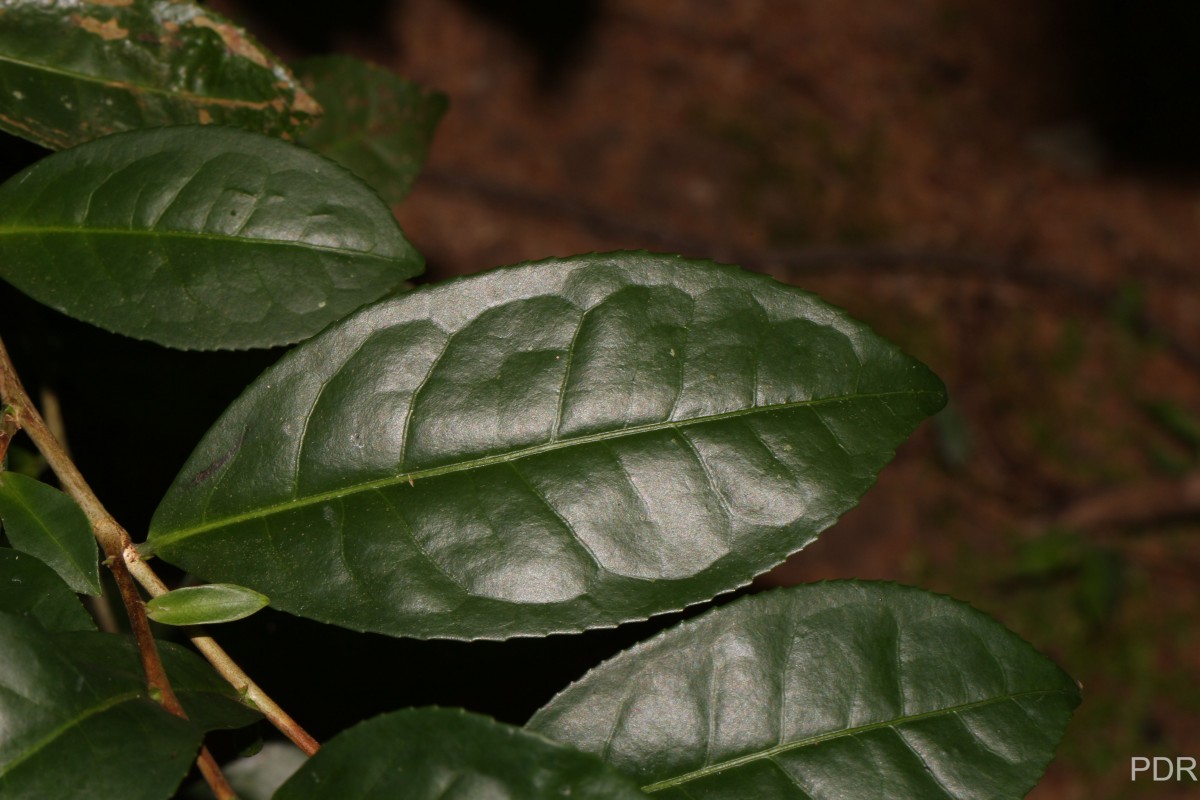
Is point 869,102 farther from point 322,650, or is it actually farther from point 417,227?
point 322,650

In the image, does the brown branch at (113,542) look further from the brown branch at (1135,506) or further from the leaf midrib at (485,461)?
the brown branch at (1135,506)

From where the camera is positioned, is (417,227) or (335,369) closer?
(335,369)

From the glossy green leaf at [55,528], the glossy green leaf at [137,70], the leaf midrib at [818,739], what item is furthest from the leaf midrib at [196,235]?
the leaf midrib at [818,739]

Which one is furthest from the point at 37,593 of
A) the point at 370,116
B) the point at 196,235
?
the point at 370,116

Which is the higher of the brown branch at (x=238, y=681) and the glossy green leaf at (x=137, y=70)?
the glossy green leaf at (x=137, y=70)

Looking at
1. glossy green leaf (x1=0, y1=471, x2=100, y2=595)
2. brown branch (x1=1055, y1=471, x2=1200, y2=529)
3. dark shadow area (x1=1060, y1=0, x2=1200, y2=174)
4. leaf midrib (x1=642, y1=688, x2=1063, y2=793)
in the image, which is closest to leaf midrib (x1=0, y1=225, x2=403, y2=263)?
glossy green leaf (x1=0, y1=471, x2=100, y2=595)

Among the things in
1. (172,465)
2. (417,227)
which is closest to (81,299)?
(172,465)

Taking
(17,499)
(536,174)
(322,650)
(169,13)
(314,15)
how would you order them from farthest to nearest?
(536,174)
(314,15)
(322,650)
(169,13)
(17,499)
